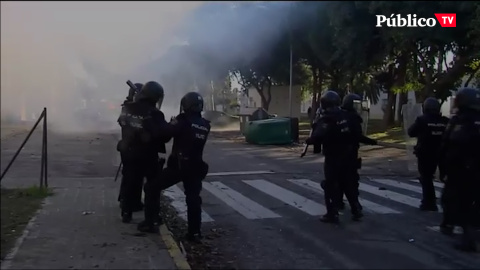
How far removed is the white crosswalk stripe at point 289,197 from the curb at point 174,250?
2.44 m

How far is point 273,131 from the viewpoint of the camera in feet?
76.2

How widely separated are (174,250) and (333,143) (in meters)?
2.73

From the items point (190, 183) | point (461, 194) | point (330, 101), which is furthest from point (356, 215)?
point (190, 183)

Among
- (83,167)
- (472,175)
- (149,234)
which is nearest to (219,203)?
(149,234)

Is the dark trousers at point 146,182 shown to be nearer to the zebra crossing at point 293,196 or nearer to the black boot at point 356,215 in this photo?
the zebra crossing at point 293,196

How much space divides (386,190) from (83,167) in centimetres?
743

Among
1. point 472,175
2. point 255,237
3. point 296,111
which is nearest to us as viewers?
point 472,175

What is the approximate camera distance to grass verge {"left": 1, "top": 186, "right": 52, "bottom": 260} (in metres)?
6.73

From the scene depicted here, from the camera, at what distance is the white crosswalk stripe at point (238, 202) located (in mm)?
8648

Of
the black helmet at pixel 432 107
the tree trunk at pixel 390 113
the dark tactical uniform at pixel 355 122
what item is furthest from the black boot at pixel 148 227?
the tree trunk at pixel 390 113

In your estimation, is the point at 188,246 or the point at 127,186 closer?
the point at 188,246

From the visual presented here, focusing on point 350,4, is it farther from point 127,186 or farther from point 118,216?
point 118,216

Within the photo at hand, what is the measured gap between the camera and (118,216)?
8.01m

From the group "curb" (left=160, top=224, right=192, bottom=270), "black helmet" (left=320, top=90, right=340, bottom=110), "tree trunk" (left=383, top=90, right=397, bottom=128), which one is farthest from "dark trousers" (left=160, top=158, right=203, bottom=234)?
"tree trunk" (left=383, top=90, right=397, bottom=128)
